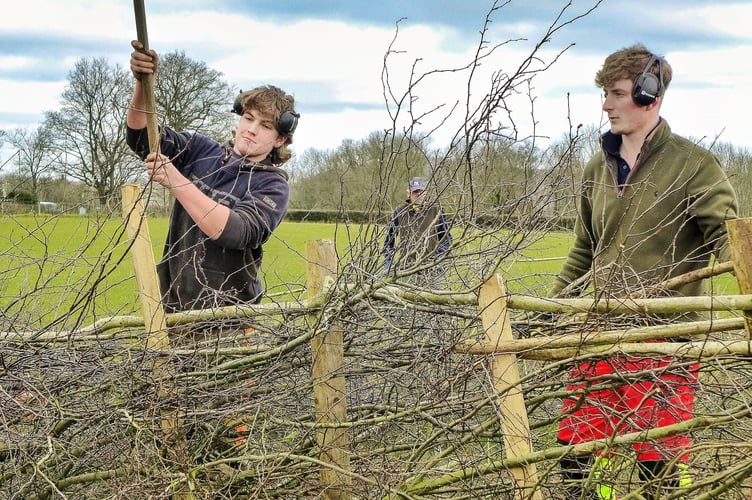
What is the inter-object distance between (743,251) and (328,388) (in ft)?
5.25

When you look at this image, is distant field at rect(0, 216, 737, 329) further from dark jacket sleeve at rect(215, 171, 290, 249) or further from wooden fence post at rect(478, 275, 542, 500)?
wooden fence post at rect(478, 275, 542, 500)

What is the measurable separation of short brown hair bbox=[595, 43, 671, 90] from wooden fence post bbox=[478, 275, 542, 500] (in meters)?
1.40

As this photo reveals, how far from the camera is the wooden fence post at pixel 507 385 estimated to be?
2533 mm

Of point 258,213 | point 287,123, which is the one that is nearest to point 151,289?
point 258,213

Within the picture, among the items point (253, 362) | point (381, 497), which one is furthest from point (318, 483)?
point (253, 362)

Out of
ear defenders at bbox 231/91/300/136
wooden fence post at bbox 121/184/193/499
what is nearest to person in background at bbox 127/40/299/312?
ear defenders at bbox 231/91/300/136

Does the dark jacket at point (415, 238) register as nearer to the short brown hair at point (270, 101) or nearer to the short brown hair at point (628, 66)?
the short brown hair at point (270, 101)

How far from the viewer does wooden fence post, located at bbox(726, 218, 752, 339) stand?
2.38m

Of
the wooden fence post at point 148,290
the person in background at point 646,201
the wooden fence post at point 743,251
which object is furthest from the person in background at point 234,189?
the wooden fence post at point 743,251

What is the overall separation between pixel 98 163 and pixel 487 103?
1.83m

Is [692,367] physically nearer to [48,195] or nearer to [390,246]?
[390,246]

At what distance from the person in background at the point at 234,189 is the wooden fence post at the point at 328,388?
447 millimetres

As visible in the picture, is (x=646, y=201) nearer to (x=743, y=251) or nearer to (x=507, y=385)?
(x=743, y=251)

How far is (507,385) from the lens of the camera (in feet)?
8.30
